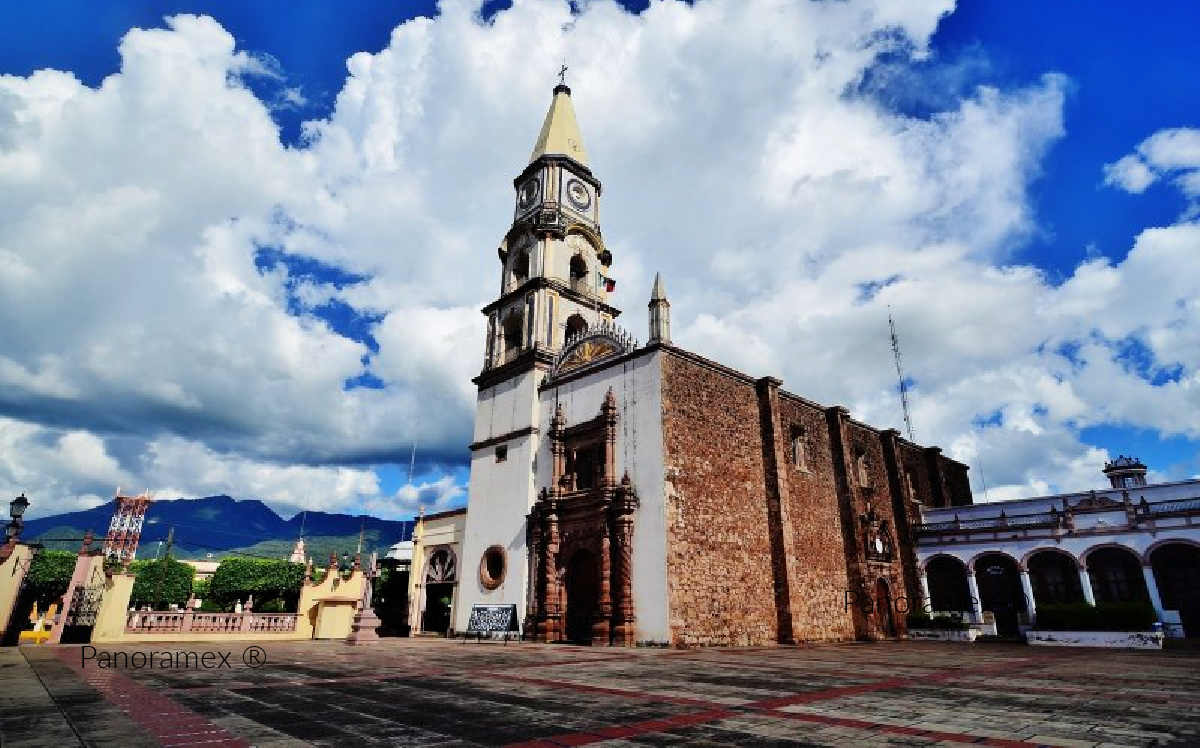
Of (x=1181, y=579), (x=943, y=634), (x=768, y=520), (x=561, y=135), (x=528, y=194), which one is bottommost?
(x=943, y=634)

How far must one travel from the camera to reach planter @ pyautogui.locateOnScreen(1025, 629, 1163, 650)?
64.7 ft

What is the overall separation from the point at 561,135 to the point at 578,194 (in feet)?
11.7

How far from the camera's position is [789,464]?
81.8 feet

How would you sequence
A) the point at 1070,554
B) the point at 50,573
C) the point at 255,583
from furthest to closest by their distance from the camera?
the point at 255,583 < the point at 50,573 < the point at 1070,554

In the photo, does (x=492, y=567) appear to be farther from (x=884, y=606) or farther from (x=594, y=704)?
(x=594, y=704)

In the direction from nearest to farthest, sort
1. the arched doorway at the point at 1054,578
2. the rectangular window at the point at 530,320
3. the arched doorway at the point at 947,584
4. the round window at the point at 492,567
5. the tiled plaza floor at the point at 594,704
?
the tiled plaza floor at the point at 594,704 < the round window at the point at 492,567 < the rectangular window at the point at 530,320 < the arched doorway at the point at 1054,578 < the arched doorway at the point at 947,584

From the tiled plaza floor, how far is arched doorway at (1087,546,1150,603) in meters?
16.1

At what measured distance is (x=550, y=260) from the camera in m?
27.7

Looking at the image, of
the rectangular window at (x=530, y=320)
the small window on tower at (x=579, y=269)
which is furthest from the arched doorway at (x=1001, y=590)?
the rectangular window at (x=530, y=320)

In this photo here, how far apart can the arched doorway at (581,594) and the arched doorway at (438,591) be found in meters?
7.92

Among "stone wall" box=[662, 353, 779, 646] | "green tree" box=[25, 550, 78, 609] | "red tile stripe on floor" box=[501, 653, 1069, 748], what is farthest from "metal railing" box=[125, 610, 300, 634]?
"green tree" box=[25, 550, 78, 609]

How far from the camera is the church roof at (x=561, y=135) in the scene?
30828 mm

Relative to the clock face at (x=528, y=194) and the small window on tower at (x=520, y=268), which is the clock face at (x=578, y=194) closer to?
the clock face at (x=528, y=194)

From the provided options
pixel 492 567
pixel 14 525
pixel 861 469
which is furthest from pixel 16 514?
pixel 861 469
